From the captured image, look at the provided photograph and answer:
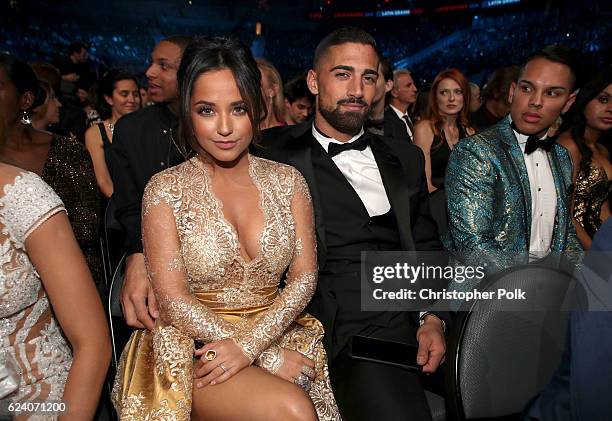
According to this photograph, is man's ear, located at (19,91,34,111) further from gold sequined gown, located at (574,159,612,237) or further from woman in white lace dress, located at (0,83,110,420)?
gold sequined gown, located at (574,159,612,237)

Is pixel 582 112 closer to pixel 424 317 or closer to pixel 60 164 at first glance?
pixel 424 317

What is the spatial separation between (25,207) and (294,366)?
91cm

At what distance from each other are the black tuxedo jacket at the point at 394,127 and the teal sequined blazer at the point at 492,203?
80.1 inches

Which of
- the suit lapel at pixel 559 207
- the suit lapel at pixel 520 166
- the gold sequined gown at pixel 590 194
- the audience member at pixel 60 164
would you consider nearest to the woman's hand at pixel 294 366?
the audience member at pixel 60 164

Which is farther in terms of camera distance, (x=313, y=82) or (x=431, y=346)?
(x=313, y=82)

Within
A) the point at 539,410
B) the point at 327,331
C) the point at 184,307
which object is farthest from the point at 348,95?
the point at 539,410

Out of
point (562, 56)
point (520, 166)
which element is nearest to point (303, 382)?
point (520, 166)

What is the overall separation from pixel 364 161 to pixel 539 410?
4.80ft

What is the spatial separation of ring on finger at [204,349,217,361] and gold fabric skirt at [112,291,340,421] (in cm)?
5

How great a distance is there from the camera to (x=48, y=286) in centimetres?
143

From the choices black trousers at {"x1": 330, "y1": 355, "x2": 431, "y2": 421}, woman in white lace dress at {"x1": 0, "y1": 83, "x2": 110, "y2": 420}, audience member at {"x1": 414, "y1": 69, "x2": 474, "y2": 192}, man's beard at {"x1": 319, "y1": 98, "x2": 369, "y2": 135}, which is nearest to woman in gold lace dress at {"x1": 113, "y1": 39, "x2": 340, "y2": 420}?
black trousers at {"x1": 330, "y1": 355, "x2": 431, "y2": 421}

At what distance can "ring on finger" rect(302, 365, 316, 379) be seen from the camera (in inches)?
72.2

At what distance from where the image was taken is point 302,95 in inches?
209

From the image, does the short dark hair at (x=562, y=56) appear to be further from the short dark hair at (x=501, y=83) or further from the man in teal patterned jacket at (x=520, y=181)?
the short dark hair at (x=501, y=83)
